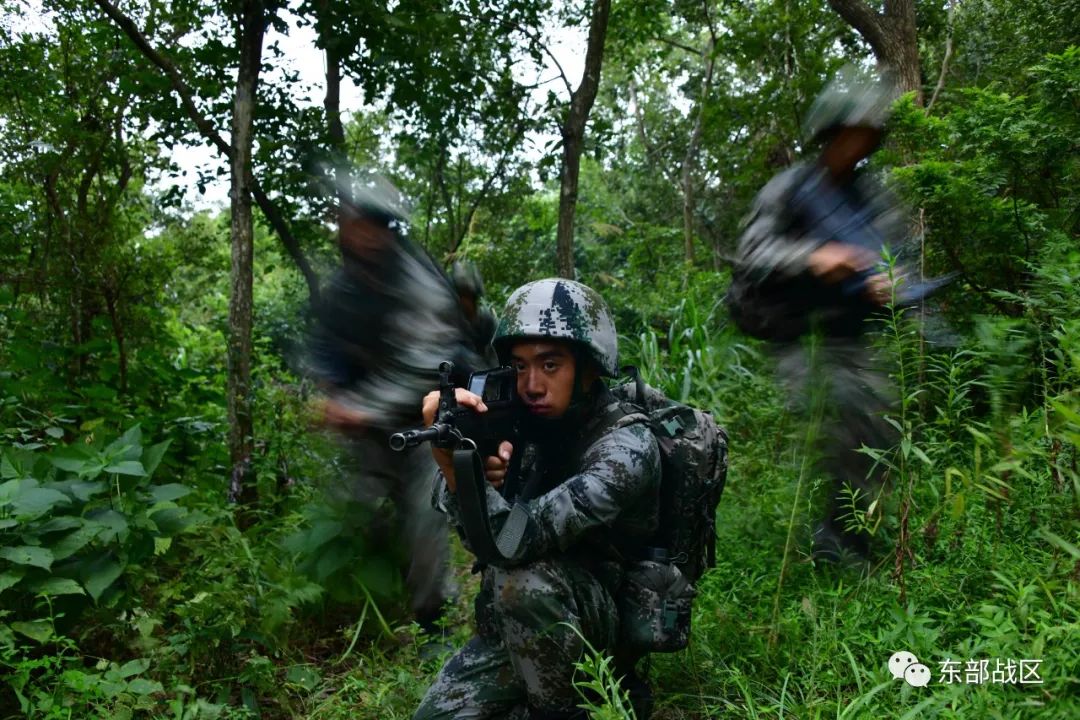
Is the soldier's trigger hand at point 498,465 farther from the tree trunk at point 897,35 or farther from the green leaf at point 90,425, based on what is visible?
the tree trunk at point 897,35

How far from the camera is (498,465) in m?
2.73

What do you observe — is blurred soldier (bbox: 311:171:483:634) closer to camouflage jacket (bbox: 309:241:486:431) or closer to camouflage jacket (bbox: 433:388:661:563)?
camouflage jacket (bbox: 309:241:486:431)

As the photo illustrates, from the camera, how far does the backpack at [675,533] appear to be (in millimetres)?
2676

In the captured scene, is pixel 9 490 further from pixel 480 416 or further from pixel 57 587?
pixel 480 416

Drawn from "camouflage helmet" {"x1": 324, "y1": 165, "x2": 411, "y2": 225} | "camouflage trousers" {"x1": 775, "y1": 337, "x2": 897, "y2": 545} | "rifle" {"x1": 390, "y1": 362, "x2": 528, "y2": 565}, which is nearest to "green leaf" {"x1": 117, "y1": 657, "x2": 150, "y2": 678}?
"rifle" {"x1": 390, "y1": 362, "x2": 528, "y2": 565}

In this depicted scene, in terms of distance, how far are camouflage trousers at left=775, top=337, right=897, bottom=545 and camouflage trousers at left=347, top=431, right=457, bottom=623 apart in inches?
68.2

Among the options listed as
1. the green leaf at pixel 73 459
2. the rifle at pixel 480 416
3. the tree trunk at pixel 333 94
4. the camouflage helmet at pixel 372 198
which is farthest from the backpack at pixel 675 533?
the green leaf at pixel 73 459

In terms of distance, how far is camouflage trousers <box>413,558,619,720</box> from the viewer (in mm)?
2480

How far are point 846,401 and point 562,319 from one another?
145cm

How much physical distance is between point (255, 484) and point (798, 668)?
3.21 m

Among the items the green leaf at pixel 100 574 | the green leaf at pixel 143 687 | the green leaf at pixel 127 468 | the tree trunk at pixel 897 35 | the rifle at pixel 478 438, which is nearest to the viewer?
the rifle at pixel 478 438

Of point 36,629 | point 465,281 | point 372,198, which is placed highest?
point 372,198

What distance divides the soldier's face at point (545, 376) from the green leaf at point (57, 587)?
1.85 m

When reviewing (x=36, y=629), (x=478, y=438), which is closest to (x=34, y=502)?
(x=36, y=629)
